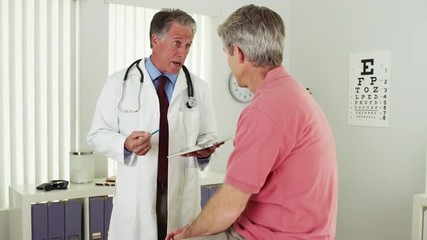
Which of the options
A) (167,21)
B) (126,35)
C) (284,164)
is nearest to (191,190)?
(167,21)

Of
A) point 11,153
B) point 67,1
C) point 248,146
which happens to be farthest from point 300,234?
point 67,1

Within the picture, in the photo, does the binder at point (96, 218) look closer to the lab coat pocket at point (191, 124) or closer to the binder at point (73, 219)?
the binder at point (73, 219)

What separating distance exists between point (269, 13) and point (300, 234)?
63cm

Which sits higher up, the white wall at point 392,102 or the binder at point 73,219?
the white wall at point 392,102

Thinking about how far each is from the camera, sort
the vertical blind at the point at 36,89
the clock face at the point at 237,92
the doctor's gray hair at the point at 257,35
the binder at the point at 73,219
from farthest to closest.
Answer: the clock face at the point at 237,92
the vertical blind at the point at 36,89
the binder at the point at 73,219
the doctor's gray hair at the point at 257,35

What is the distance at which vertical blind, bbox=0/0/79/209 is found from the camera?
2.82 meters

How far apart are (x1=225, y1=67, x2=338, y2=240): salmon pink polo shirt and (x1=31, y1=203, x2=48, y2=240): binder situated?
1.65 metres

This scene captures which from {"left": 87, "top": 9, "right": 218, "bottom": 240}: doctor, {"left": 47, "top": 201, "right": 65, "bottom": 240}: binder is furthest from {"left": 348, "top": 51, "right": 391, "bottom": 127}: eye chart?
{"left": 47, "top": 201, "right": 65, "bottom": 240}: binder

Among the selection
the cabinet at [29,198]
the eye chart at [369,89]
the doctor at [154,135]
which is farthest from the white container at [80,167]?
the eye chart at [369,89]

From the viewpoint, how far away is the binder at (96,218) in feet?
8.85

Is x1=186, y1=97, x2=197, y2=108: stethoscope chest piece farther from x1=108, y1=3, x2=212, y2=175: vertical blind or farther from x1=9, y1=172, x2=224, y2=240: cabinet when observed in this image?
x1=108, y1=3, x2=212, y2=175: vertical blind

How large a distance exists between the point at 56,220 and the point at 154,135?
1.08m

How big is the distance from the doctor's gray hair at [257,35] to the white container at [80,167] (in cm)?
181

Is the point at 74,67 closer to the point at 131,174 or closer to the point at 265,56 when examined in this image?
the point at 131,174
